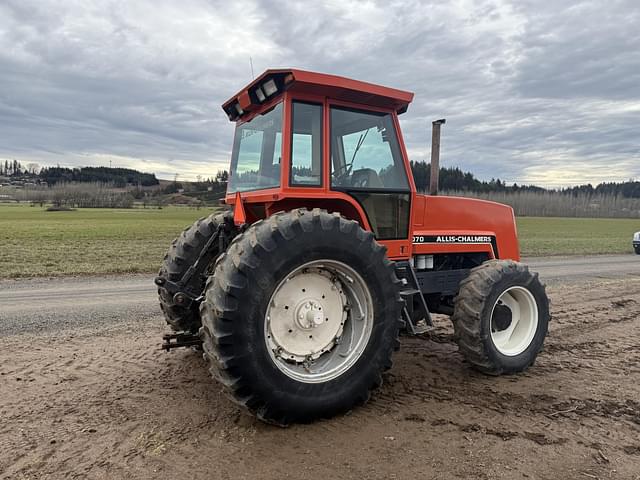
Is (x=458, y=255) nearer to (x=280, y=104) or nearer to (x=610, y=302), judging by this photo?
(x=280, y=104)

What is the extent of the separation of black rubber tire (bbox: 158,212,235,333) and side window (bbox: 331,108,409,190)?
141 centimetres

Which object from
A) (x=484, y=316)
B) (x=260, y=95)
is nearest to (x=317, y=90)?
(x=260, y=95)

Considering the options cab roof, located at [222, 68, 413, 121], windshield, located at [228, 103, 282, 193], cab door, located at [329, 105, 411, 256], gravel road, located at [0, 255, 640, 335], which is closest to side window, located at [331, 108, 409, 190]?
cab door, located at [329, 105, 411, 256]

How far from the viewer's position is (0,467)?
9.54 ft

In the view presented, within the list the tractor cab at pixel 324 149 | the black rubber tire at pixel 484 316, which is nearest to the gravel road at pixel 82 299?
the tractor cab at pixel 324 149

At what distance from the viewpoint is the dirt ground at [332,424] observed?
9.62ft

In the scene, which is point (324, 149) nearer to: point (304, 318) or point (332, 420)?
point (304, 318)

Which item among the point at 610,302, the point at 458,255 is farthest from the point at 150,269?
the point at 610,302

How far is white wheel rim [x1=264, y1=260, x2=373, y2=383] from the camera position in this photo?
355 centimetres

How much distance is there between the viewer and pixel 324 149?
157 inches

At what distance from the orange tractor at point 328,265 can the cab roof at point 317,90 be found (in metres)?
0.01

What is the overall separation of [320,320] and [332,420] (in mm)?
745

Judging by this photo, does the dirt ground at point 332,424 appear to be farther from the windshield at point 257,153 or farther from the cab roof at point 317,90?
the cab roof at point 317,90

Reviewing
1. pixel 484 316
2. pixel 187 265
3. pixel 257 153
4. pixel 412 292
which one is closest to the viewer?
pixel 412 292
